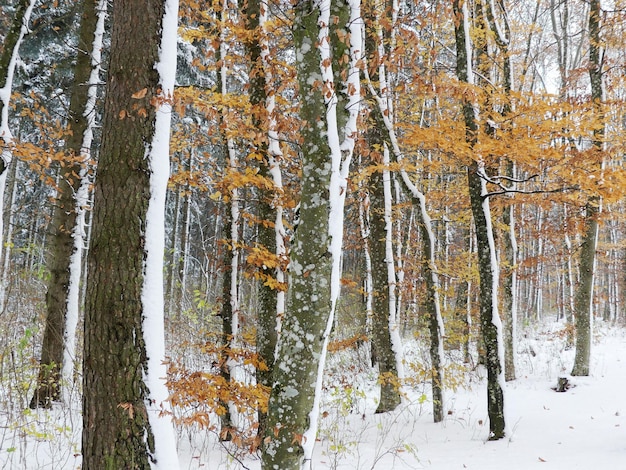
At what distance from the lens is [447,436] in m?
6.49

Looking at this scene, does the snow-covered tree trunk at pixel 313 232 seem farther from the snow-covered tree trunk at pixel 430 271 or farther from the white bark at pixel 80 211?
the white bark at pixel 80 211

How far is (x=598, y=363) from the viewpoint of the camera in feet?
36.2

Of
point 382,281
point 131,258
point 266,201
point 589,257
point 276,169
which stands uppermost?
point 276,169

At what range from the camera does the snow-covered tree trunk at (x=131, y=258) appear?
113 inches

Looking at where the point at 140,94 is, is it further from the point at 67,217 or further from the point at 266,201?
the point at 67,217

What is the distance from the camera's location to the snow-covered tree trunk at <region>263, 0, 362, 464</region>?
118 inches

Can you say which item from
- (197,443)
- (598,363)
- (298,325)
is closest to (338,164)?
(298,325)

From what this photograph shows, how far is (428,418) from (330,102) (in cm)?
632

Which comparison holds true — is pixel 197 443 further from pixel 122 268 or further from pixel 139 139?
pixel 139 139

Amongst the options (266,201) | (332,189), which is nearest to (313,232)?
(332,189)

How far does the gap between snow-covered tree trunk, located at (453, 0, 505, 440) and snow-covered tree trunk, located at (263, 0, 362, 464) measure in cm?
319

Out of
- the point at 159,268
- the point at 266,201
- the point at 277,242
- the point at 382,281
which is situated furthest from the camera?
the point at 382,281

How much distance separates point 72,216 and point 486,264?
21.1 feet

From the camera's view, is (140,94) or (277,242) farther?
(277,242)
